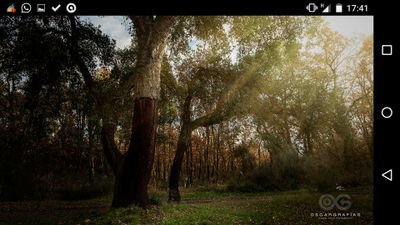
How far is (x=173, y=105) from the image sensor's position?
1873 cm

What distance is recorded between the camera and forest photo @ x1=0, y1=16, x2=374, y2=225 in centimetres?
977

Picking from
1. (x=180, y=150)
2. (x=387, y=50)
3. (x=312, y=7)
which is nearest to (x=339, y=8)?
(x=312, y=7)

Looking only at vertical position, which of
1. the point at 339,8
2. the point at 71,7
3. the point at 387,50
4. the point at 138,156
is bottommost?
the point at 138,156

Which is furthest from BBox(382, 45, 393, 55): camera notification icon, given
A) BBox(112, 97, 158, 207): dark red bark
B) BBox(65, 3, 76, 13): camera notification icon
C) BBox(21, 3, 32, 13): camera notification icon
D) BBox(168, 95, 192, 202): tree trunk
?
BBox(168, 95, 192, 202): tree trunk

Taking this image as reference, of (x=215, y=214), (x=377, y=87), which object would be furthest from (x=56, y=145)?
(x=377, y=87)

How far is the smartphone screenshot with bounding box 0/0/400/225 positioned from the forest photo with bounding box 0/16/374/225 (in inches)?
2.4

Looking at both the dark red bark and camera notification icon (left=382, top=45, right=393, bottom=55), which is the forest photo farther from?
camera notification icon (left=382, top=45, right=393, bottom=55)

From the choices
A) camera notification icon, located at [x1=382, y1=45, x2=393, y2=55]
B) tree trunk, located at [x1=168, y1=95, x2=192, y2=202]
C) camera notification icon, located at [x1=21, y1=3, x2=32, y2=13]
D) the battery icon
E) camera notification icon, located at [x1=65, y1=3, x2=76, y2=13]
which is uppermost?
camera notification icon, located at [x1=65, y1=3, x2=76, y2=13]

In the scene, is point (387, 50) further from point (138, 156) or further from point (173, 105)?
point (173, 105)

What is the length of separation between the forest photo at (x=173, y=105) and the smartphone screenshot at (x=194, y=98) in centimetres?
6

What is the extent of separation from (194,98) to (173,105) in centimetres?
152

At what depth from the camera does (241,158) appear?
98.5 ft

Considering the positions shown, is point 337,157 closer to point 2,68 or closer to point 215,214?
point 215,214

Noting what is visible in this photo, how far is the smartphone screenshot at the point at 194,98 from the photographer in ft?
11.0
